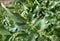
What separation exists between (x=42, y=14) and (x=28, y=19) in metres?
0.18

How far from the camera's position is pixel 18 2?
254 cm

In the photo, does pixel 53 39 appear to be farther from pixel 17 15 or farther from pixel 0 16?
pixel 0 16

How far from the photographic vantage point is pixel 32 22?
218cm

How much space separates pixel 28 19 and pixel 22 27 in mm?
127

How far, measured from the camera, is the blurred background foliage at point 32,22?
6.89ft

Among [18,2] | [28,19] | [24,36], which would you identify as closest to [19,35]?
[24,36]

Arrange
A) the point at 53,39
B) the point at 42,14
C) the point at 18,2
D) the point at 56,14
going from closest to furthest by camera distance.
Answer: the point at 53,39 < the point at 56,14 < the point at 42,14 < the point at 18,2

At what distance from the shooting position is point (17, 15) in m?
2.22

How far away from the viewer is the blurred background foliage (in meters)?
2.10

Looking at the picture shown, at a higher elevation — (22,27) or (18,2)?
(18,2)

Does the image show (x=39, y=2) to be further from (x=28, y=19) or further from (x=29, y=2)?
(x=28, y=19)

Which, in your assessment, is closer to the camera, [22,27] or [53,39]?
[53,39]

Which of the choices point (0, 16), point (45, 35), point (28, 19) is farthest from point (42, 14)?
point (0, 16)

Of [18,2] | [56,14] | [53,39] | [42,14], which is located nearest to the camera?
[53,39]
